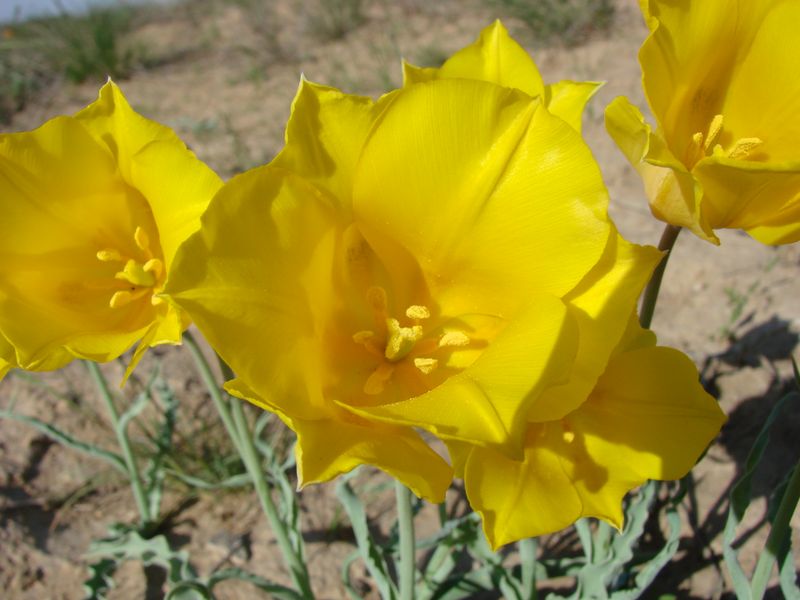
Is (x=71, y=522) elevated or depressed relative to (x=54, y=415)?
depressed

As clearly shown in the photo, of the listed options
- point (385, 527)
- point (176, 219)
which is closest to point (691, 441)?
point (176, 219)

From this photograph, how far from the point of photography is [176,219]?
137 cm

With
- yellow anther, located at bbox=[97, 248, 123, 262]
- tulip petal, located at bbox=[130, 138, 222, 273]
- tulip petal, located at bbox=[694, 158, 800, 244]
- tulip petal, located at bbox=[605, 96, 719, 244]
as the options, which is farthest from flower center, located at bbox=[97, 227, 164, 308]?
tulip petal, located at bbox=[694, 158, 800, 244]

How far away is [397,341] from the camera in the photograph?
151cm

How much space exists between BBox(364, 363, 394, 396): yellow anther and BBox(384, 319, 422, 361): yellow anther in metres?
0.02

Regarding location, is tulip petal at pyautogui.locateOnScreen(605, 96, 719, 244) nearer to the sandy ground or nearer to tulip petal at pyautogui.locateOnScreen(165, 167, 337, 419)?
tulip petal at pyautogui.locateOnScreen(165, 167, 337, 419)

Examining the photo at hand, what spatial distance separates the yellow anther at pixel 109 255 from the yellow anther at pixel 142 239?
2.5 inches

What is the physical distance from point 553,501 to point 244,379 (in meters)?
0.61

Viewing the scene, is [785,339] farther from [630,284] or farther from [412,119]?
[412,119]

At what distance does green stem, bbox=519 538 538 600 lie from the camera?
6.02 feet

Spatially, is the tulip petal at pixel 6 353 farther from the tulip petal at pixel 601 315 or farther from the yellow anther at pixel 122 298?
the tulip petal at pixel 601 315

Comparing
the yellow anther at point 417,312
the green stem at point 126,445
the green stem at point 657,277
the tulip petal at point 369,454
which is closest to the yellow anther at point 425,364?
the yellow anther at point 417,312

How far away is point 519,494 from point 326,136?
71cm

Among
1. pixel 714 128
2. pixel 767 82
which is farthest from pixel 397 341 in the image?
pixel 767 82
